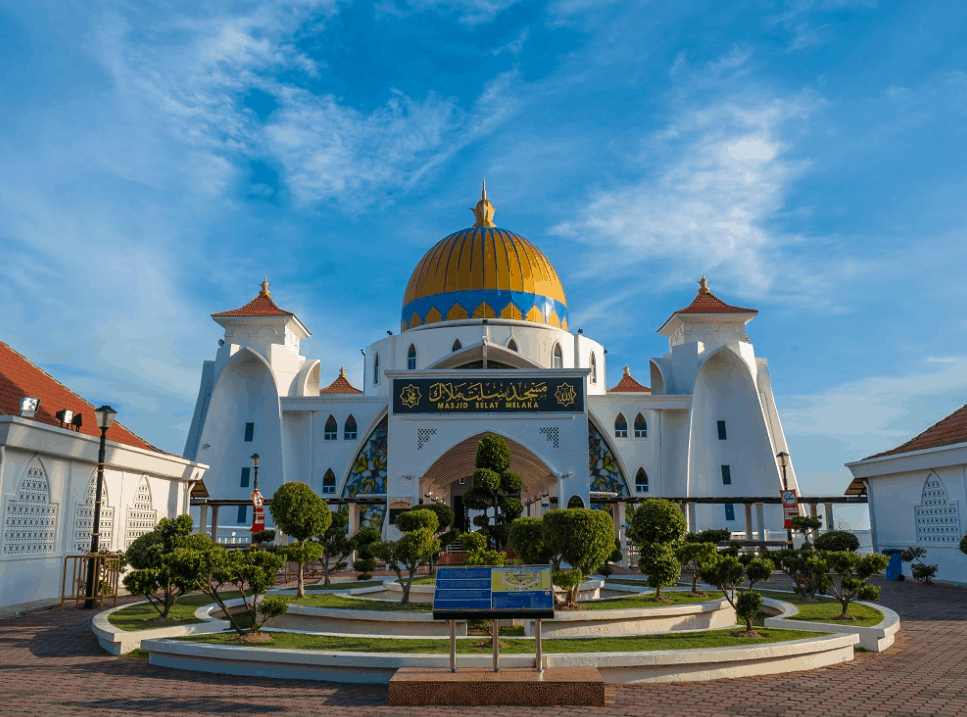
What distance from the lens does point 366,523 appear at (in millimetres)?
26906

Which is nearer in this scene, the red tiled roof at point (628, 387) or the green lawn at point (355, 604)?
the green lawn at point (355, 604)

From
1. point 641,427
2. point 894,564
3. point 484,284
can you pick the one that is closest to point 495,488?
point 894,564

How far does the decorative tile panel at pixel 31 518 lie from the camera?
1198 cm

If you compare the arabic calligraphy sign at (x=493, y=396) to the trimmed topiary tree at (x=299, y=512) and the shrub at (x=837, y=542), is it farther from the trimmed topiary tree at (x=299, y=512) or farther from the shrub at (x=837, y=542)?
the trimmed topiary tree at (x=299, y=512)

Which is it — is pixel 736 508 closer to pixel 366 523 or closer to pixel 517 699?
pixel 366 523

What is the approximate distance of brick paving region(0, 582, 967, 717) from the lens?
A: 5895 millimetres

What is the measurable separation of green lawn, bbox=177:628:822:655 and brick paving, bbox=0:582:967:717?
0.79 m

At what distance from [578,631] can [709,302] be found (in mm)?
24024

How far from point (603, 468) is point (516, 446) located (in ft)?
13.8

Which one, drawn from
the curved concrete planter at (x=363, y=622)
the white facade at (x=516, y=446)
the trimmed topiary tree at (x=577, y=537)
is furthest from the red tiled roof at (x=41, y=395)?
the white facade at (x=516, y=446)

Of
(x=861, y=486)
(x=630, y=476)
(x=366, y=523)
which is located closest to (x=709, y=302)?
(x=630, y=476)

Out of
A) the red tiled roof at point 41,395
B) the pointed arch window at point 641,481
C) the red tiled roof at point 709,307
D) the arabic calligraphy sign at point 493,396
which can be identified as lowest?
the pointed arch window at point 641,481

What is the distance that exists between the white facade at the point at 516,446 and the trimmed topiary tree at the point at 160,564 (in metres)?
15.6

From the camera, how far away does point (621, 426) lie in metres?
29.3
